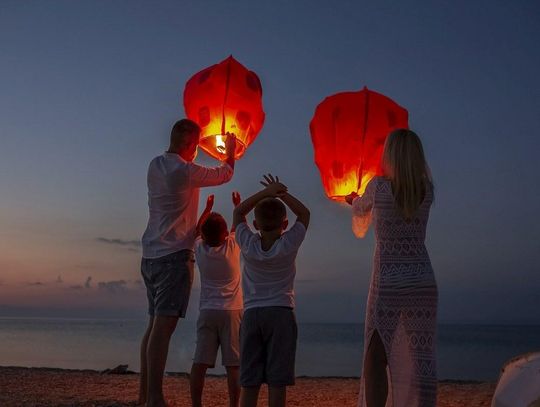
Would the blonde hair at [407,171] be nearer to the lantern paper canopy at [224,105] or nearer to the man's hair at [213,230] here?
the man's hair at [213,230]

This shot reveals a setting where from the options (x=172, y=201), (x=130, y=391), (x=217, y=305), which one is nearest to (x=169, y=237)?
(x=172, y=201)

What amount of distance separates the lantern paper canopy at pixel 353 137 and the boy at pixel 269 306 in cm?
106

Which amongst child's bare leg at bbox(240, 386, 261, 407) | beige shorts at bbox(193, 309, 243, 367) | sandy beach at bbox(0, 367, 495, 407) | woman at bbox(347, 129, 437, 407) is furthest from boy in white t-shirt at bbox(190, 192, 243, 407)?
woman at bbox(347, 129, 437, 407)

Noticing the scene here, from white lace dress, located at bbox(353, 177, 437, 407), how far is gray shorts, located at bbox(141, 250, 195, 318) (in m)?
1.37

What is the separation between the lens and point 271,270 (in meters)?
3.56

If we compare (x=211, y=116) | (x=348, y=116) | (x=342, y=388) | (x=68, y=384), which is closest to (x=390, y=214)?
(x=348, y=116)

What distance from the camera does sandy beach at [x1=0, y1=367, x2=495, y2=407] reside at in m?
5.02

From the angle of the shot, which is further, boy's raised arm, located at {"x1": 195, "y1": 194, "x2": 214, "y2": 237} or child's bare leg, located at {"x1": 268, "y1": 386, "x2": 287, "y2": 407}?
boy's raised arm, located at {"x1": 195, "y1": 194, "x2": 214, "y2": 237}

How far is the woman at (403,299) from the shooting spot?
11.4 feet

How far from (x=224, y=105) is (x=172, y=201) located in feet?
3.36

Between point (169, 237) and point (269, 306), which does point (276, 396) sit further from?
point (169, 237)

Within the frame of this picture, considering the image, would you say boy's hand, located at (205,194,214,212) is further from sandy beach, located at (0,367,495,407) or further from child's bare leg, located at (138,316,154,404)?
sandy beach, located at (0,367,495,407)

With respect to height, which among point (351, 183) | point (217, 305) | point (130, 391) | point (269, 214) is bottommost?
point (130, 391)

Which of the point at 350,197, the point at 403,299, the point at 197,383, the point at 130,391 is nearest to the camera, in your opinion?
the point at 403,299
